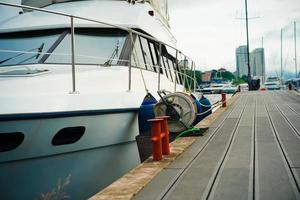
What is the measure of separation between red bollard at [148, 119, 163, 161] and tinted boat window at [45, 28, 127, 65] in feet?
6.01

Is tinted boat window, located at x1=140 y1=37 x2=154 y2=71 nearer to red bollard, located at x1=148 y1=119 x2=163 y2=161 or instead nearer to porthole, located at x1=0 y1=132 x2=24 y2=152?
red bollard, located at x1=148 y1=119 x2=163 y2=161

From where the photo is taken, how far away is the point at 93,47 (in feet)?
22.3

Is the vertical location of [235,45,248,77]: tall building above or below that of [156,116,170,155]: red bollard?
above

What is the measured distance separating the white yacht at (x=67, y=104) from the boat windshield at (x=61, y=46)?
2 centimetres

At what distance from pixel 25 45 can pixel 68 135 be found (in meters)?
2.79

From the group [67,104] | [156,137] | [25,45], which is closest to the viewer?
[67,104]

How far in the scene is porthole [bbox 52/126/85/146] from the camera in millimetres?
4574

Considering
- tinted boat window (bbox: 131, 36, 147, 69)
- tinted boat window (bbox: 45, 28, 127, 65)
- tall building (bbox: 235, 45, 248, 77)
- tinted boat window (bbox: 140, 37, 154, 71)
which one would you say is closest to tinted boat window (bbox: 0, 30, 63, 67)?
tinted boat window (bbox: 45, 28, 127, 65)

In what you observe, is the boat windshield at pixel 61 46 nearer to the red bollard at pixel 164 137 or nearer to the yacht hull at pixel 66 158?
the yacht hull at pixel 66 158

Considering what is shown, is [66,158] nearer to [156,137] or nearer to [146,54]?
[156,137]

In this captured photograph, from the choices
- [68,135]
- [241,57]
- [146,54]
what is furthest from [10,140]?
[241,57]

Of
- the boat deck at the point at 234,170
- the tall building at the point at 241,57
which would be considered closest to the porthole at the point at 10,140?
the boat deck at the point at 234,170

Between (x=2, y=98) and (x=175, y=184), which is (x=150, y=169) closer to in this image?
(x=175, y=184)

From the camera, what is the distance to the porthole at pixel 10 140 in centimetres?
423
